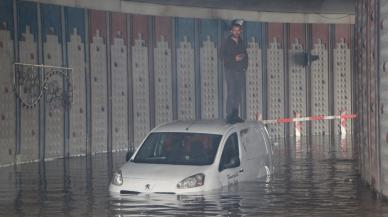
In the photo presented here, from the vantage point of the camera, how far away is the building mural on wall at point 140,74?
26.9 metres

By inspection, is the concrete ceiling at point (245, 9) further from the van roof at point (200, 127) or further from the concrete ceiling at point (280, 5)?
the van roof at point (200, 127)

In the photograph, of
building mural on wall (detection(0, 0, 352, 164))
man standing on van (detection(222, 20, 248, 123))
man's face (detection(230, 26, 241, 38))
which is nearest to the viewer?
building mural on wall (detection(0, 0, 352, 164))

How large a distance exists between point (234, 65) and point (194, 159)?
18.8 m

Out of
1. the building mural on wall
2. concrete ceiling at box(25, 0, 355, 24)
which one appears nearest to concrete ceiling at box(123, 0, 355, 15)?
concrete ceiling at box(25, 0, 355, 24)

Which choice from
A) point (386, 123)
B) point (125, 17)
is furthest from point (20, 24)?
point (386, 123)

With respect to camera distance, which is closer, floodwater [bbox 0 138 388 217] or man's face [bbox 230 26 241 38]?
floodwater [bbox 0 138 388 217]

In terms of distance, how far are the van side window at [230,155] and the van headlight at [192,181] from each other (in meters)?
0.65

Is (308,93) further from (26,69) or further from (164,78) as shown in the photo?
(26,69)

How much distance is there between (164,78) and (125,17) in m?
2.68

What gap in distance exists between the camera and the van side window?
1730 centimetres

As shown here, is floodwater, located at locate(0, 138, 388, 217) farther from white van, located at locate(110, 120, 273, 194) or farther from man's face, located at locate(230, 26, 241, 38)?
man's face, located at locate(230, 26, 241, 38)

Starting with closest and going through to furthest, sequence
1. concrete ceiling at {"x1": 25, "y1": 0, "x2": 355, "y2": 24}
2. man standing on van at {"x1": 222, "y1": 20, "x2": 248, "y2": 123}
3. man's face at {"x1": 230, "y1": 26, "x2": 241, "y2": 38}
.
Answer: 1. concrete ceiling at {"x1": 25, "y1": 0, "x2": 355, "y2": 24}
2. man standing on van at {"x1": 222, "y1": 20, "x2": 248, "y2": 123}
3. man's face at {"x1": 230, "y1": 26, "x2": 241, "y2": 38}

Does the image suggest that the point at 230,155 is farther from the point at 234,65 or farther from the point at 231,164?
the point at 234,65

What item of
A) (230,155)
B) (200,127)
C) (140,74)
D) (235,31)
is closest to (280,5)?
(235,31)
